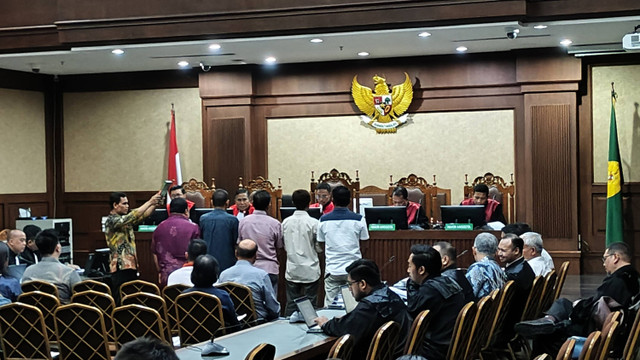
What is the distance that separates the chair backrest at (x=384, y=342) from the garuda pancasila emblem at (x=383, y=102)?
8927 millimetres

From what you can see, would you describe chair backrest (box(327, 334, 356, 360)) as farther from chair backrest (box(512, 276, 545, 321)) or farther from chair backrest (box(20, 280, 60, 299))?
chair backrest (box(20, 280, 60, 299))

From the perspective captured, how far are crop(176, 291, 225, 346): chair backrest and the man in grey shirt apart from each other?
149cm

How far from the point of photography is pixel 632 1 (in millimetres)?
9570

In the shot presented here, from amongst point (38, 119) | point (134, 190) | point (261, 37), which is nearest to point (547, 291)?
point (261, 37)

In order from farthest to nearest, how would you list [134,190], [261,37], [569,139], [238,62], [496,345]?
[134,190] < [238,62] < [569,139] < [261,37] < [496,345]

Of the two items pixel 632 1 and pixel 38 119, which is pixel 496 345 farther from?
pixel 38 119

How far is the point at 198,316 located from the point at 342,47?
6.94 m

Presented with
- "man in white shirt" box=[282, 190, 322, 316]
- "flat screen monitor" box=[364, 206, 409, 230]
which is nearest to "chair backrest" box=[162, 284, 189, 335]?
"man in white shirt" box=[282, 190, 322, 316]

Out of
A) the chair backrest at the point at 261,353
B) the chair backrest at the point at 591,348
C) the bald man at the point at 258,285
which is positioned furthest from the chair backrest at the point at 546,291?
the chair backrest at the point at 261,353

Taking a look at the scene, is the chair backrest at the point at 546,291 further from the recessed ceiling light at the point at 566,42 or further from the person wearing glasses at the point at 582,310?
the recessed ceiling light at the point at 566,42

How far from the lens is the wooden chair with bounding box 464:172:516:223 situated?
11672mm

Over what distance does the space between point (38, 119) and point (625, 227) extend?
9215 millimetres

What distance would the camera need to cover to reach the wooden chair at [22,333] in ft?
18.5

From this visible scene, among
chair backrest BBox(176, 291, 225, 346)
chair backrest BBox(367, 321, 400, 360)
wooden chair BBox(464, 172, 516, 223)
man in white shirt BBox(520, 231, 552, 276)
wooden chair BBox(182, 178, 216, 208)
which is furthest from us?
wooden chair BBox(182, 178, 216, 208)
